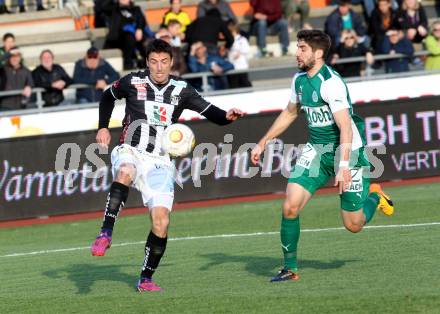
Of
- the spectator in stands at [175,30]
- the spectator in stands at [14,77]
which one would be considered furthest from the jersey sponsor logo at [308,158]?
→ the spectator in stands at [175,30]

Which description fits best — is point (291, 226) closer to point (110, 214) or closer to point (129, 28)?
point (110, 214)

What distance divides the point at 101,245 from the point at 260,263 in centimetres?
278

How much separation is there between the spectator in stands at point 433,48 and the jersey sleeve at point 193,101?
1163cm

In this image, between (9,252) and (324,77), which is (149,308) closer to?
(324,77)

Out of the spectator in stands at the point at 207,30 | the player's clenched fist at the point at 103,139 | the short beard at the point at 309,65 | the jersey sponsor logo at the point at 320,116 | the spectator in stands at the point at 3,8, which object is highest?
the spectator in stands at the point at 3,8

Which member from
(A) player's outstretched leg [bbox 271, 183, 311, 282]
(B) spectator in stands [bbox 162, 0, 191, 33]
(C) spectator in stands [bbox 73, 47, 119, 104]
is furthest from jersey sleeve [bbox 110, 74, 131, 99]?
(B) spectator in stands [bbox 162, 0, 191, 33]

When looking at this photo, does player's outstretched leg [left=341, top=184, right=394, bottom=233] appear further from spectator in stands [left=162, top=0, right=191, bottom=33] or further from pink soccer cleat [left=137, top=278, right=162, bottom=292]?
A: spectator in stands [left=162, top=0, right=191, bottom=33]

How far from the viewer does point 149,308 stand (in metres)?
9.34

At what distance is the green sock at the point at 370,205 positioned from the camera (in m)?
11.0

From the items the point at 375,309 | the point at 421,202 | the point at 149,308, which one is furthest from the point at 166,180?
the point at 421,202

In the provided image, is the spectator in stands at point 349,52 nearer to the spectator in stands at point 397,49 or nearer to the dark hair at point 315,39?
the spectator in stands at point 397,49

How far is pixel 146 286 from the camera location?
405 inches

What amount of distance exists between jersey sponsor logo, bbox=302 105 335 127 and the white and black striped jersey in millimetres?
1183

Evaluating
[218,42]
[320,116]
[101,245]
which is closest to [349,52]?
[218,42]
